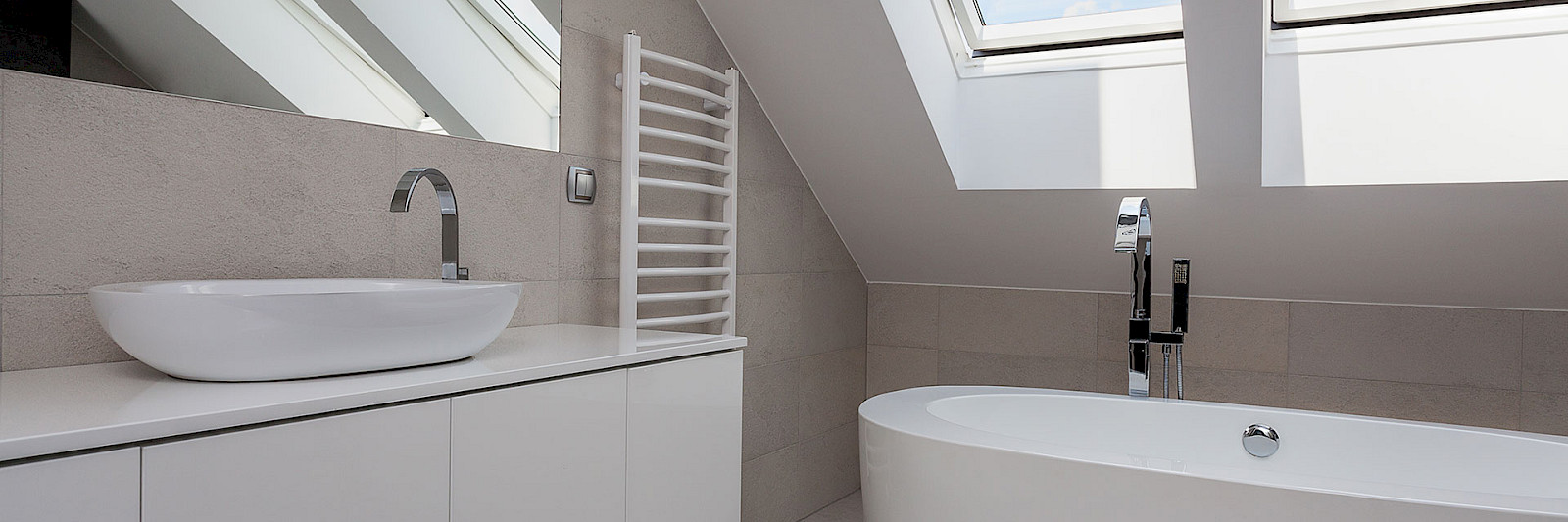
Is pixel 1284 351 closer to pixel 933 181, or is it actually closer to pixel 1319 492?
pixel 933 181

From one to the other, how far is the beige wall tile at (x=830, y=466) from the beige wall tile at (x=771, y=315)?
0.40 metres

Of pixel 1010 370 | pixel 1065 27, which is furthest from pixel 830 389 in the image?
pixel 1065 27

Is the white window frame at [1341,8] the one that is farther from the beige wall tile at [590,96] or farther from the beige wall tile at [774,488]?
→ the beige wall tile at [774,488]

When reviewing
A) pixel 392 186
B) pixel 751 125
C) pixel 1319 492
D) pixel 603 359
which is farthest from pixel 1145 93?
pixel 392 186

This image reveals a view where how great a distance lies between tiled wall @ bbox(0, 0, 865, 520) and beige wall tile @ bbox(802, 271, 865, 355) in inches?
3.8

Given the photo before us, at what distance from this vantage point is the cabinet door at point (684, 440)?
68.2 inches

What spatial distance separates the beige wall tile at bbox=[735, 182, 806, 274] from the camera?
9.87 ft

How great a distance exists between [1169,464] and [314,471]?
143 centimetres

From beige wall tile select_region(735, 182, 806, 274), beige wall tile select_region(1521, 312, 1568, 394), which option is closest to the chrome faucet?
beige wall tile select_region(735, 182, 806, 274)

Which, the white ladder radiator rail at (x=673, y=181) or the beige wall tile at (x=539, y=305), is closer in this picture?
the beige wall tile at (x=539, y=305)

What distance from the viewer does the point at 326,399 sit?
3.93 ft

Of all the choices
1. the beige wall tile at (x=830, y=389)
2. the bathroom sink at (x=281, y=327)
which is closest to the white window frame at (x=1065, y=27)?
the beige wall tile at (x=830, y=389)

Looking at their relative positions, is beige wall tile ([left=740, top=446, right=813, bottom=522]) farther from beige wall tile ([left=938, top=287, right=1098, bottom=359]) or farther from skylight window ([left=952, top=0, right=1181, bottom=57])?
skylight window ([left=952, top=0, right=1181, bottom=57])

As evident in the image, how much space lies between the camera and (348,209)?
5.90 feet
